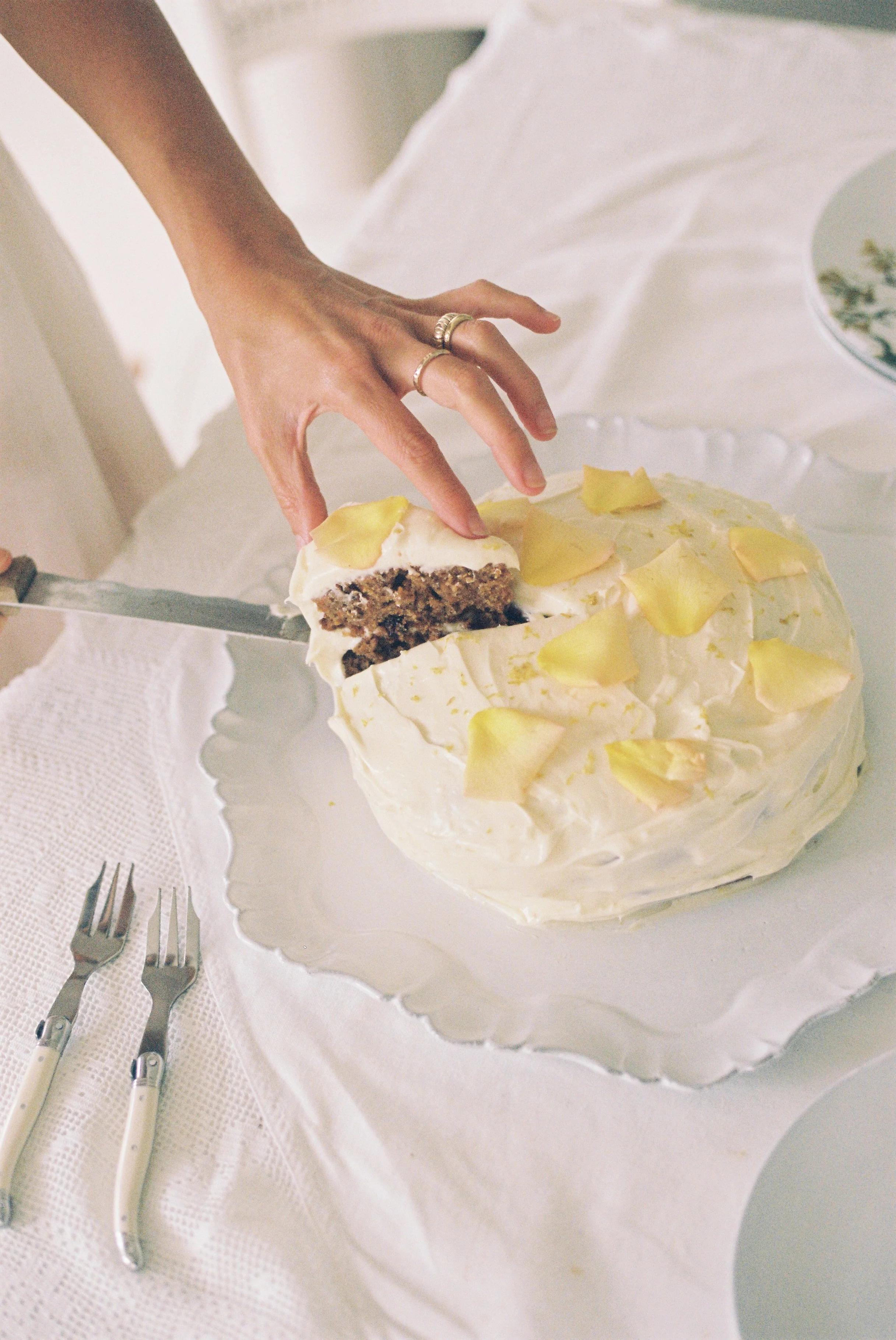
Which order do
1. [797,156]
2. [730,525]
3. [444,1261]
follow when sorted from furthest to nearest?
[797,156] → [730,525] → [444,1261]

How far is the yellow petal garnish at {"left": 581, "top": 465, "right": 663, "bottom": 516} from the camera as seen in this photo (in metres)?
1.41

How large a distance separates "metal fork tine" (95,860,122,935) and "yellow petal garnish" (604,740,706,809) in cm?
73

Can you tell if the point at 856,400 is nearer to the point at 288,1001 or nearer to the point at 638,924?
the point at 638,924

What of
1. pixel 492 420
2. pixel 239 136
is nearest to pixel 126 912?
pixel 492 420

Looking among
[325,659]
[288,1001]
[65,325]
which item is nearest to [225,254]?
[325,659]

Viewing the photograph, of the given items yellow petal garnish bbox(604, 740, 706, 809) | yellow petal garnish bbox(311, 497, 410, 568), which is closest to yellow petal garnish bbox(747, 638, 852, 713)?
yellow petal garnish bbox(604, 740, 706, 809)

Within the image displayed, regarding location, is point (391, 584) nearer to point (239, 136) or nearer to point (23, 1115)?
point (23, 1115)

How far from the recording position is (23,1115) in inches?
48.5

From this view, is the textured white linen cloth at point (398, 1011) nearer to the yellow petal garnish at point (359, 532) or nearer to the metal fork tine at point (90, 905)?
the metal fork tine at point (90, 905)

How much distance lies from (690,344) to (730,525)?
73cm

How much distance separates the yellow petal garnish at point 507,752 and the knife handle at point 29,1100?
0.61 meters

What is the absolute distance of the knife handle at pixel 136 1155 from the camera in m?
1.14

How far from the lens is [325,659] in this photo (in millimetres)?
1437

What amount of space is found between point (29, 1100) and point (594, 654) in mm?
873
